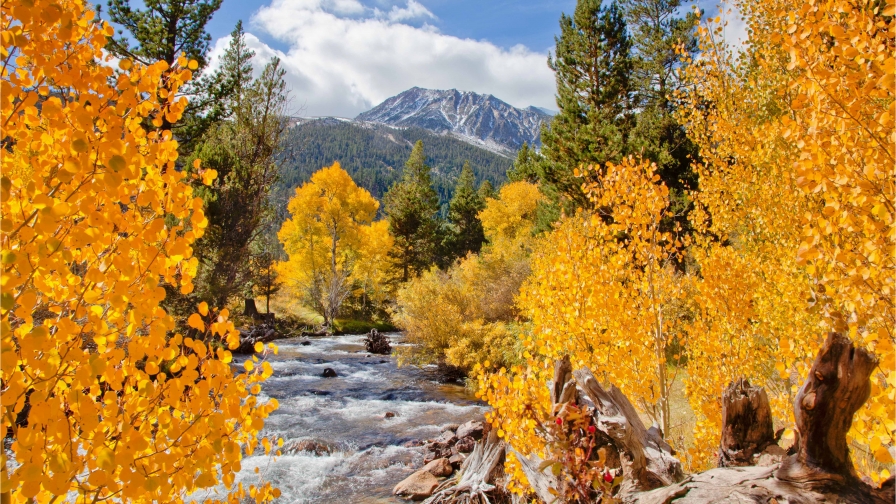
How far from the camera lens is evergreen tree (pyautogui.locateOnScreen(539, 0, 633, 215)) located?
18.7 m

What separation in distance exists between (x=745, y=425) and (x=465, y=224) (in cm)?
3688

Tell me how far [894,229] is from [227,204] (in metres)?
15.3

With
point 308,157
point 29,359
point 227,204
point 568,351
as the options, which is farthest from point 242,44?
point 308,157

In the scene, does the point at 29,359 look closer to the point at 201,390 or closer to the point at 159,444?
the point at 201,390

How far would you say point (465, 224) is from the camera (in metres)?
39.8

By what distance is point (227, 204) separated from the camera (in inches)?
565

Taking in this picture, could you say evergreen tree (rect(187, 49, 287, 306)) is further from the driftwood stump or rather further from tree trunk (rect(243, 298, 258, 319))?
the driftwood stump

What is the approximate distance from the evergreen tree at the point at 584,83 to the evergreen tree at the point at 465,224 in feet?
61.7

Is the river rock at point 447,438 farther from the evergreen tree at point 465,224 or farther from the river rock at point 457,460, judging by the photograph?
the evergreen tree at point 465,224

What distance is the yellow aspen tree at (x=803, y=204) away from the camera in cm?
201

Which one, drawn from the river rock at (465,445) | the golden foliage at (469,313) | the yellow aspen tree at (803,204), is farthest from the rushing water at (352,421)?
the yellow aspen tree at (803,204)

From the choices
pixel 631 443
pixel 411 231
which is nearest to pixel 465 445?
pixel 631 443

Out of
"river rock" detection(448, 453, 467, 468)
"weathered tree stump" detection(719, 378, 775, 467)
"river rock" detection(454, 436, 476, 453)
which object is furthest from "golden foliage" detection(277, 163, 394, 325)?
"weathered tree stump" detection(719, 378, 775, 467)

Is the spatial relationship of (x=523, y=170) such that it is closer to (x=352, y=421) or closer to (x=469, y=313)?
(x=469, y=313)
